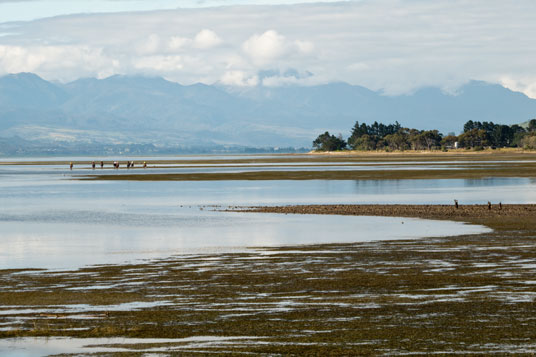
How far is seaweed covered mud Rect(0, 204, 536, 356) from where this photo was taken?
670 inches

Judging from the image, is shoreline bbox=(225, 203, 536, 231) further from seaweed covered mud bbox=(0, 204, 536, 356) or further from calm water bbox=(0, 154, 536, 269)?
seaweed covered mud bbox=(0, 204, 536, 356)

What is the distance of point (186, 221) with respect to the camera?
50.9m

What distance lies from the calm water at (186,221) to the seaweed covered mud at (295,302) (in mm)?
4513

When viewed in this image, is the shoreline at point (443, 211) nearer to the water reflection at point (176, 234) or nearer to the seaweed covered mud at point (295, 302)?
the water reflection at point (176, 234)

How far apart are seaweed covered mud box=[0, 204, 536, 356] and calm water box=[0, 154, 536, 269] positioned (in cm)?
451

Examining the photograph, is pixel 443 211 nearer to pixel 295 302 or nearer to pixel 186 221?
pixel 186 221

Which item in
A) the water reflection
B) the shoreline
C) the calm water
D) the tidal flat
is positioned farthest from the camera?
the shoreline

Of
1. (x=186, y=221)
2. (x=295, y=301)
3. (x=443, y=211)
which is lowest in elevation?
(x=186, y=221)

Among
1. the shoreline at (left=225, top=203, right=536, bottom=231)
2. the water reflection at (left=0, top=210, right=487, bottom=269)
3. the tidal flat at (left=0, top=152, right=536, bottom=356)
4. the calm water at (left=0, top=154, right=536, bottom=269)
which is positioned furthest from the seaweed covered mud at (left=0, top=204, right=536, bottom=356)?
the shoreline at (left=225, top=203, right=536, bottom=231)

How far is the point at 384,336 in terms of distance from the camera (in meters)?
17.3

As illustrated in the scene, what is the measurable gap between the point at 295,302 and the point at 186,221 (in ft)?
98.2

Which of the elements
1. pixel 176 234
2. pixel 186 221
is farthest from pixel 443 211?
pixel 176 234

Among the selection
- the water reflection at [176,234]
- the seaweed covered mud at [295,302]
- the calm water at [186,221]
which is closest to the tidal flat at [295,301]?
the seaweed covered mud at [295,302]

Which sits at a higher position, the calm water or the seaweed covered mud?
the seaweed covered mud
